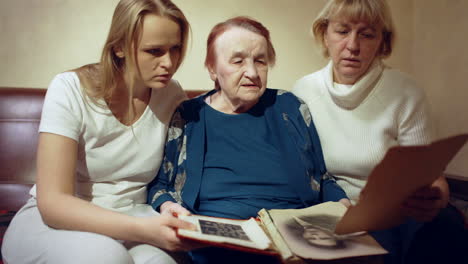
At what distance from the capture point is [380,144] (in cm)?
124

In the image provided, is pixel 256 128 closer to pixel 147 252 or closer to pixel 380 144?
pixel 380 144

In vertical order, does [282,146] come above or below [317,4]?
below

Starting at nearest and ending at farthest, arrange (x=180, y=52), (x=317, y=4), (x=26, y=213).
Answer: (x=26, y=213) < (x=180, y=52) < (x=317, y=4)

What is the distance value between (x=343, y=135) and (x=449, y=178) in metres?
0.70

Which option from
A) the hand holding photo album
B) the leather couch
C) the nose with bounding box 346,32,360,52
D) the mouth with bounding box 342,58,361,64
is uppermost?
the nose with bounding box 346,32,360,52

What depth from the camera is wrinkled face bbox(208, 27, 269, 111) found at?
4.19ft

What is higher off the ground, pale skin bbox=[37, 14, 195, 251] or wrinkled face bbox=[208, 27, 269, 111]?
wrinkled face bbox=[208, 27, 269, 111]

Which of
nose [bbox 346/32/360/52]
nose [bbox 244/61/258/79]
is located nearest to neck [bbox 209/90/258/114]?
nose [bbox 244/61/258/79]

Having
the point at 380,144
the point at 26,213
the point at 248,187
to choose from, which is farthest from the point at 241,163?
the point at 26,213

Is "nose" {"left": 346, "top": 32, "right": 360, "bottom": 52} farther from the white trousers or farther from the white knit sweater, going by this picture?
the white trousers

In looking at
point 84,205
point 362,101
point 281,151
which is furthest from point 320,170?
point 84,205

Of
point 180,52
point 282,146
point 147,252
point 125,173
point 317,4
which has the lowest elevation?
point 147,252

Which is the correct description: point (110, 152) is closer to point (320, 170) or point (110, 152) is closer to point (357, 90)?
point (320, 170)

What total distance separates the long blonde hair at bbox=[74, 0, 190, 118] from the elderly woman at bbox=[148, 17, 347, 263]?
210 millimetres
